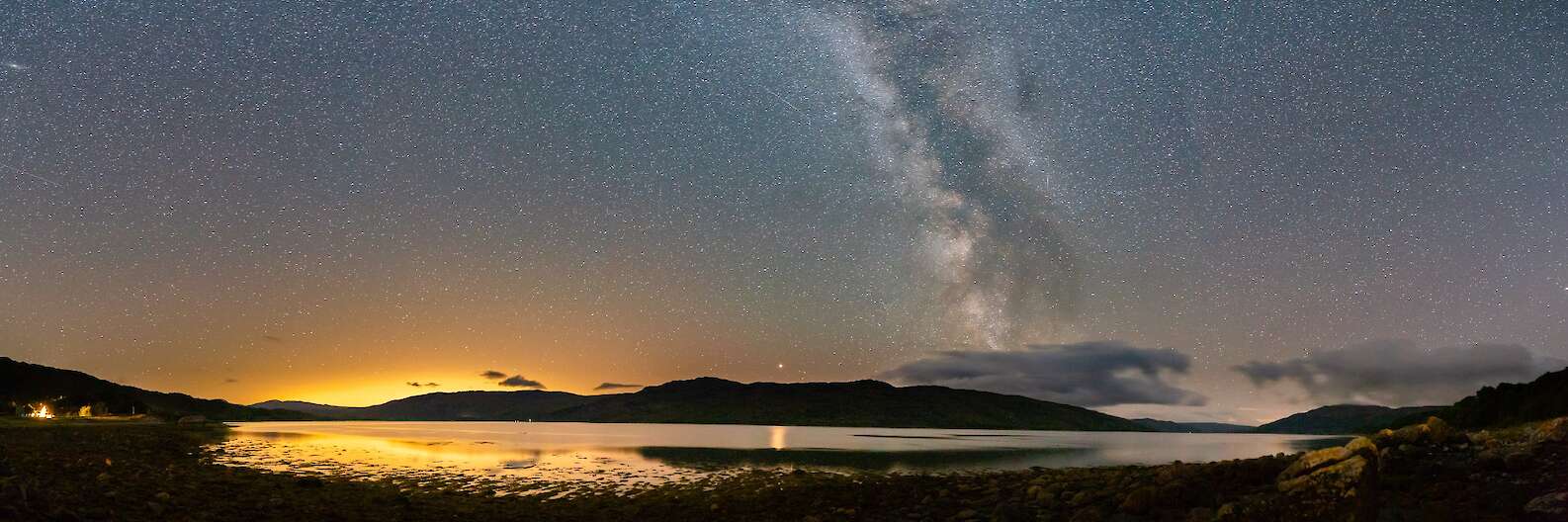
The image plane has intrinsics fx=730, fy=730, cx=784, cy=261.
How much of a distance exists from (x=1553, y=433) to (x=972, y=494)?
14832 millimetres

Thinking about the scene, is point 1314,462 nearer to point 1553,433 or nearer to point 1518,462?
point 1518,462

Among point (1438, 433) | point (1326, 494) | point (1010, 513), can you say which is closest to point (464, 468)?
point (1010, 513)

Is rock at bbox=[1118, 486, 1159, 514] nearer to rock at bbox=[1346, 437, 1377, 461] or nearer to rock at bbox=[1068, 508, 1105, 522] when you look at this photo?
rock at bbox=[1068, 508, 1105, 522]

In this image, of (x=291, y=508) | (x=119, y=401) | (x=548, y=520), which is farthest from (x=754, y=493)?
(x=119, y=401)

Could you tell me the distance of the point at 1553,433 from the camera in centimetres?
1748

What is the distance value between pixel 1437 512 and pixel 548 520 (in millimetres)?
21999

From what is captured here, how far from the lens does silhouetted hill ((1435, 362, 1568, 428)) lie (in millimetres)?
51219

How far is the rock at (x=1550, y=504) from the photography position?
1276cm

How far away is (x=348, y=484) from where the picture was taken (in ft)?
101

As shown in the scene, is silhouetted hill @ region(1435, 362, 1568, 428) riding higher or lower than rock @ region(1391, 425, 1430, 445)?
higher

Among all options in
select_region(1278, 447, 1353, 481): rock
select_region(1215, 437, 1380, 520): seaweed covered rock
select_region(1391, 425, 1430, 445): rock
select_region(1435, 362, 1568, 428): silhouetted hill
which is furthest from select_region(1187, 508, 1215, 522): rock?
select_region(1435, 362, 1568, 428): silhouetted hill

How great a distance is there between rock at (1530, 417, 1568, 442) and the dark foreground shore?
98 mm

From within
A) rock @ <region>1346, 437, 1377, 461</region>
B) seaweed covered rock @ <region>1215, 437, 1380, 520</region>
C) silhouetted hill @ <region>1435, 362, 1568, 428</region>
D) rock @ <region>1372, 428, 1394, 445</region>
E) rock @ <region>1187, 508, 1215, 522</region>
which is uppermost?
silhouetted hill @ <region>1435, 362, 1568, 428</region>

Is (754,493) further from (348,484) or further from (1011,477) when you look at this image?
(348,484)
